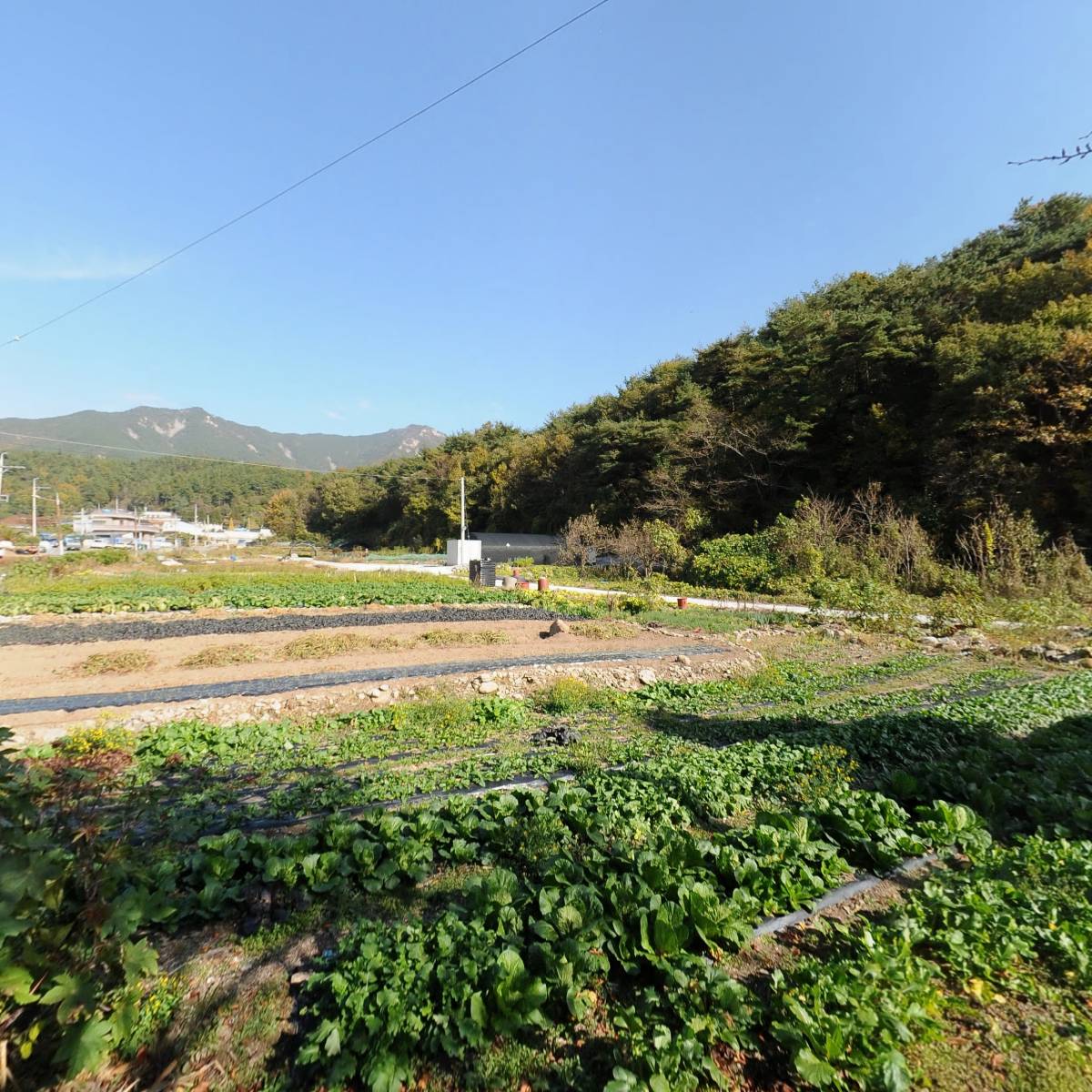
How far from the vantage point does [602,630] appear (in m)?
12.8

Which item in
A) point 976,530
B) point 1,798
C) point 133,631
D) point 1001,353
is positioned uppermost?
point 1001,353

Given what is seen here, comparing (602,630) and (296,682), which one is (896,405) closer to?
(602,630)

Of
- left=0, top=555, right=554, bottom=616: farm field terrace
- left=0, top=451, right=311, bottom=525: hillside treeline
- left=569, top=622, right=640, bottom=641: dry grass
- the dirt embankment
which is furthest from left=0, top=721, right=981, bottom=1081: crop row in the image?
left=0, top=451, right=311, bottom=525: hillside treeline

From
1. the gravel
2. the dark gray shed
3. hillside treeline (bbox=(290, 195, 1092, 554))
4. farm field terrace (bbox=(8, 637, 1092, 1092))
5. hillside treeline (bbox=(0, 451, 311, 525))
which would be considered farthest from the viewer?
hillside treeline (bbox=(0, 451, 311, 525))

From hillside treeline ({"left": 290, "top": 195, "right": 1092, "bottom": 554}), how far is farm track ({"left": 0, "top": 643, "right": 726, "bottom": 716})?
14.7 metres

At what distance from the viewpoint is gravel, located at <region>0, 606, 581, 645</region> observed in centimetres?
1195

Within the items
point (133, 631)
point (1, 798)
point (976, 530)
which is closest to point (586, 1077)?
point (1, 798)

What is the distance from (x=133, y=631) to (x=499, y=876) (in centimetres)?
1354

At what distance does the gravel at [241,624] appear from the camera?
39.2ft

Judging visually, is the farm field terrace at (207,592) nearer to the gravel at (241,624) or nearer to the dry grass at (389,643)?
the gravel at (241,624)

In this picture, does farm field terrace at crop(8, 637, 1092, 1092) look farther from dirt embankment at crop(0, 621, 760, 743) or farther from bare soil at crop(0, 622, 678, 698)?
bare soil at crop(0, 622, 678, 698)

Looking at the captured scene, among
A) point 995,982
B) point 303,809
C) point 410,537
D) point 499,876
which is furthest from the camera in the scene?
point 410,537

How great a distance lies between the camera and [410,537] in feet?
204

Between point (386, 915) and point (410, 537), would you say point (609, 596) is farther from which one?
point (410, 537)
